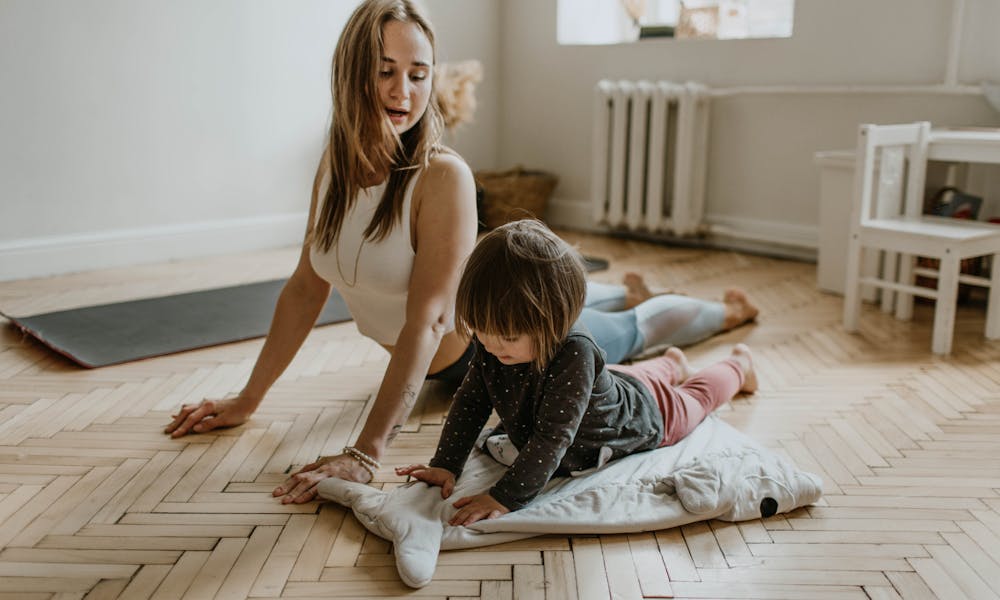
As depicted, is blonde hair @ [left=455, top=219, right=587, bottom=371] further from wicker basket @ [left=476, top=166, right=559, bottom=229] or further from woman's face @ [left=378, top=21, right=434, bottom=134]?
wicker basket @ [left=476, top=166, right=559, bottom=229]

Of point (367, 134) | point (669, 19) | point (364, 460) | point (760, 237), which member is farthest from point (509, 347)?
point (669, 19)

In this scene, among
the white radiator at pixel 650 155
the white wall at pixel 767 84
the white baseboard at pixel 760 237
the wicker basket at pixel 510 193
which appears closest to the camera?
the white wall at pixel 767 84

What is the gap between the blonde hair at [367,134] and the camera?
1636 millimetres

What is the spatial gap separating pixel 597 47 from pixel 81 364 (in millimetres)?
2903

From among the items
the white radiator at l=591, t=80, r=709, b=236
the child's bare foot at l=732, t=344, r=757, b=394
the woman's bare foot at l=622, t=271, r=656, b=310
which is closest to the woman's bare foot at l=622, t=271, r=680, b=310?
the woman's bare foot at l=622, t=271, r=656, b=310

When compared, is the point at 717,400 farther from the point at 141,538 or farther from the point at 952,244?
the point at 141,538

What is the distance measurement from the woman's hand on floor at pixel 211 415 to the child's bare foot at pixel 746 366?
3.69 feet

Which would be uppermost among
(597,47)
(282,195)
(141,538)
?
(597,47)

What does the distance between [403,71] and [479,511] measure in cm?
80

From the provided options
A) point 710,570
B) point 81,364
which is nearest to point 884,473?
point 710,570

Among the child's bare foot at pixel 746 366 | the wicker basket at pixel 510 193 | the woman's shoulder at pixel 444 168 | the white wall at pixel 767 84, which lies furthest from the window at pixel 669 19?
the woman's shoulder at pixel 444 168

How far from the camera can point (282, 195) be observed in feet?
13.7

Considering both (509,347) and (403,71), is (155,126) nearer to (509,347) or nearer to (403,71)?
(403,71)

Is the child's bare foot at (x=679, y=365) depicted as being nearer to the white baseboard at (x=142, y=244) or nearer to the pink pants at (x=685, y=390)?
the pink pants at (x=685, y=390)
